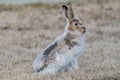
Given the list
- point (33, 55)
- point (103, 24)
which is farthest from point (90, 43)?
point (103, 24)

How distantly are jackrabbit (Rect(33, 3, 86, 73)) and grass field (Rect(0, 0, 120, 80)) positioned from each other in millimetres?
138

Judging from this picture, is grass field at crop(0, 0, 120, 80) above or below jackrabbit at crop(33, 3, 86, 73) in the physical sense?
below

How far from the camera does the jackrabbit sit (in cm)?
823

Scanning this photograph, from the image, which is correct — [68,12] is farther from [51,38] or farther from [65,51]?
[51,38]

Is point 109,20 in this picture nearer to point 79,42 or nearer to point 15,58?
point 15,58

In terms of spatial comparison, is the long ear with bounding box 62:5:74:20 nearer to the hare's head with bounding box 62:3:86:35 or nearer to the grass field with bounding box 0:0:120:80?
the hare's head with bounding box 62:3:86:35

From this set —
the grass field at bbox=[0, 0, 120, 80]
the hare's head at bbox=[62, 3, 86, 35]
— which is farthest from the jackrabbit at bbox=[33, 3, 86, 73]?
the grass field at bbox=[0, 0, 120, 80]

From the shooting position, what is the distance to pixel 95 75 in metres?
8.08

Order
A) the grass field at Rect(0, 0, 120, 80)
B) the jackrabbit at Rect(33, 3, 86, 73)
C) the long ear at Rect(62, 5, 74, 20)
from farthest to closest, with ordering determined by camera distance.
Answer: the long ear at Rect(62, 5, 74, 20), the grass field at Rect(0, 0, 120, 80), the jackrabbit at Rect(33, 3, 86, 73)

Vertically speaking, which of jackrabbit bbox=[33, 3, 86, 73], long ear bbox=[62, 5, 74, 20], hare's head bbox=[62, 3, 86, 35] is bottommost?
jackrabbit bbox=[33, 3, 86, 73]

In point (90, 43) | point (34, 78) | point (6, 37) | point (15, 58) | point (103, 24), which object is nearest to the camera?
point (34, 78)

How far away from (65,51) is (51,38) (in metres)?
5.43

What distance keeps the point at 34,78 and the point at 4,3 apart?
11.7 meters

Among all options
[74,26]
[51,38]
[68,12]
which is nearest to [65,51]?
[74,26]
